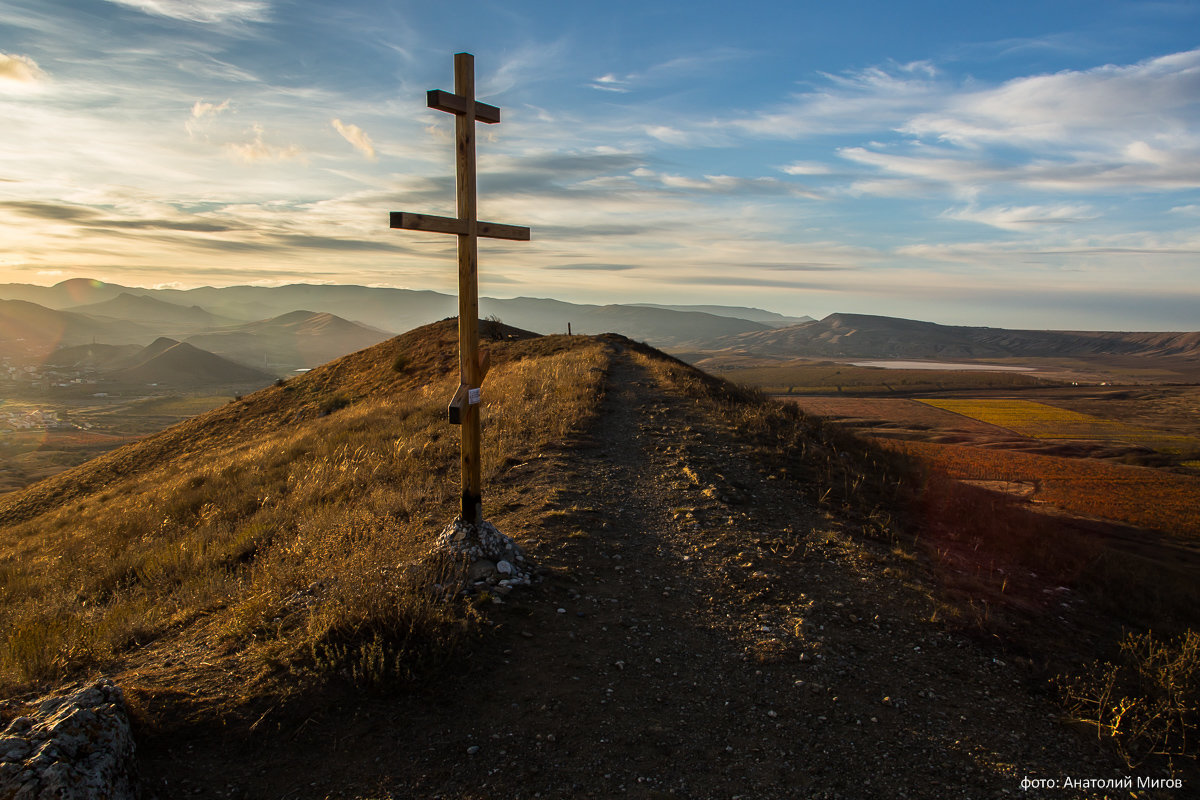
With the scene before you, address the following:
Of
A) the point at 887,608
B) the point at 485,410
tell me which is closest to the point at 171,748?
the point at 887,608

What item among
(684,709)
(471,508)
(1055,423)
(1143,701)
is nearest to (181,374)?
(1055,423)

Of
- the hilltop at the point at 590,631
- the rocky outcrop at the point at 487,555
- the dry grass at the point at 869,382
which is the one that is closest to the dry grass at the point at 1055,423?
the dry grass at the point at 869,382

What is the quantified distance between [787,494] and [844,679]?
4680 mm

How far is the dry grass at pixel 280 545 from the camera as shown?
4422 millimetres

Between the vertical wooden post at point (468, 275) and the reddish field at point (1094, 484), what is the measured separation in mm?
16507

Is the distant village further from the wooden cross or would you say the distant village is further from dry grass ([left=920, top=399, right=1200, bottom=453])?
dry grass ([left=920, top=399, right=1200, bottom=453])

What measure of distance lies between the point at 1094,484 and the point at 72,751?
1668 inches

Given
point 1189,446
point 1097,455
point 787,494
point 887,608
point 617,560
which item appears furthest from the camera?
point 1189,446

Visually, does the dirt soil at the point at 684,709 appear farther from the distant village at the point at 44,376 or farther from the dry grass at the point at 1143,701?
the distant village at the point at 44,376

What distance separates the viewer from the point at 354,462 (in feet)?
35.3

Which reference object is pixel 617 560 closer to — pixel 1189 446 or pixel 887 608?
pixel 887 608

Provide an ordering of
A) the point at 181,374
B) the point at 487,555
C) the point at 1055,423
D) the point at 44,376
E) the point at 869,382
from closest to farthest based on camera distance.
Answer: the point at 487,555
the point at 1055,423
the point at 869,382
the point at 44,376
the point at 181,374

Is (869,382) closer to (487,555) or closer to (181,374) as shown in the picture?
(487,555)

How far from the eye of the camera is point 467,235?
584cm
